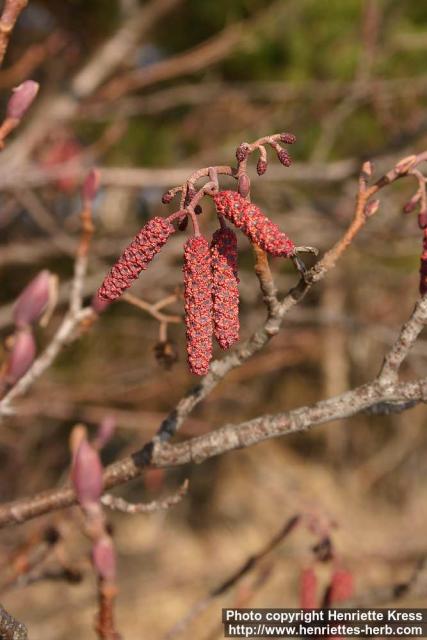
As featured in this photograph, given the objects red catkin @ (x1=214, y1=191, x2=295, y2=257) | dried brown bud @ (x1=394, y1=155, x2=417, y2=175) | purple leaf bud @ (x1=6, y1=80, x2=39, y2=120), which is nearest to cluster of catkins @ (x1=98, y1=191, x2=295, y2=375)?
red catkin @ (x1=214, y1=191, x2=295, y2=257)

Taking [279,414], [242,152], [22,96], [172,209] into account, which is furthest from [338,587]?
[172,209]

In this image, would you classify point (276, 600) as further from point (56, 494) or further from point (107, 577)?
point (107, 577)

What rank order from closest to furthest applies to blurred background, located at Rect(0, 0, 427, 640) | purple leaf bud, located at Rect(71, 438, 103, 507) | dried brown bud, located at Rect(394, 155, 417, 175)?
purple leaf bud, located at Rect(71, 438, 103, 507), dried brown bud, located at Rect(394, 155, 417, 175), blurred background, located at Rect(0, 0, 427, 640)

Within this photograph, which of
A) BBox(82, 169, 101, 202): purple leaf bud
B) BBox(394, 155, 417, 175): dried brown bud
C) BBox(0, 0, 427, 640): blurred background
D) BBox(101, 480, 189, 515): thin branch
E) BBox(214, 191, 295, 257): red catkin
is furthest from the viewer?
BBox(0, 0, 427, 640): blurred background

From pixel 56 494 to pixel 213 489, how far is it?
881cm

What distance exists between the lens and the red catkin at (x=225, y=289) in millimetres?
1454

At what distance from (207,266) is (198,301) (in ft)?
0.23

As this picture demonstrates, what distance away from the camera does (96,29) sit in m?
6.28

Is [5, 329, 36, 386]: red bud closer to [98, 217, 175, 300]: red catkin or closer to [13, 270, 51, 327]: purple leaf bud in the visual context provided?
[13, 270, 51, 327]: purple leaf bud

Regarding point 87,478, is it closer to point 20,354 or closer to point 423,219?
point 20,354

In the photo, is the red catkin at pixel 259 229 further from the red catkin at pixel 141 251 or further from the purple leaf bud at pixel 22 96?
the purple leaf bud at pixel 22 96

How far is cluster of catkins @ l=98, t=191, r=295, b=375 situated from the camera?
1.41m

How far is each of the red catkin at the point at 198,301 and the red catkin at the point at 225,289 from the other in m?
0.02

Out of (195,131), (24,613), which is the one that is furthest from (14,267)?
(24,613)
